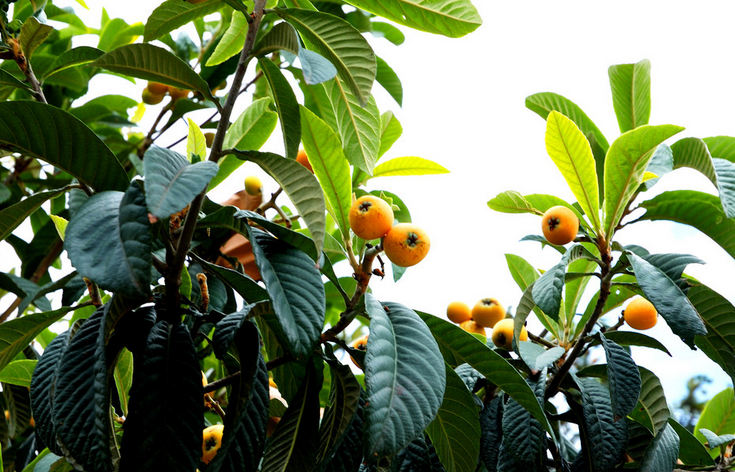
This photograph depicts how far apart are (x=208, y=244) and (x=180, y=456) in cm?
84

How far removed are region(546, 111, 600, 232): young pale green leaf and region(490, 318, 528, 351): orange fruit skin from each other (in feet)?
0.85

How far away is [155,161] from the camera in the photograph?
0.68m

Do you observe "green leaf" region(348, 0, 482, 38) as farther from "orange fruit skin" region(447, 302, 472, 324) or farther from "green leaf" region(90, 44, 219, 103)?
"orange fruit skin" region(447, 302, 472, 324)

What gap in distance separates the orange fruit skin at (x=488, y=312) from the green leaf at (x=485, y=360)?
1.58ft

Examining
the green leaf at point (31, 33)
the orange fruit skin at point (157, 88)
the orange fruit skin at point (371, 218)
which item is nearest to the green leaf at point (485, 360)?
the orange fruit skin at point (371, 218)

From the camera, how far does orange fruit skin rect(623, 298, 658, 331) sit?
3.83ft

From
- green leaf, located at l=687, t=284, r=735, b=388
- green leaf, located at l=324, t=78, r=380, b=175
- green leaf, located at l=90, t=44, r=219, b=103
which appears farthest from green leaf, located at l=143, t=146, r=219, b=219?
green leaf, located at l=687, t=284, r=735, b=388

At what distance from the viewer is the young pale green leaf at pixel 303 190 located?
81cm

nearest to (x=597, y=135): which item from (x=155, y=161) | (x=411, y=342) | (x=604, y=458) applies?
(x=604, y=458)

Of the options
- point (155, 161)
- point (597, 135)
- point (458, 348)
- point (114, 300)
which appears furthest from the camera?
point (597, 135)

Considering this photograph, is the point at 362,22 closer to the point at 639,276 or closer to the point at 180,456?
the point at 639,276

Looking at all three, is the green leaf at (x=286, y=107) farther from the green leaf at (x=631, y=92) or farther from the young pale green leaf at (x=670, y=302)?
the green leaf at (x=631, y=92)

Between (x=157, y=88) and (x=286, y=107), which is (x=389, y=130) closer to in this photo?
(x=286, y=107)

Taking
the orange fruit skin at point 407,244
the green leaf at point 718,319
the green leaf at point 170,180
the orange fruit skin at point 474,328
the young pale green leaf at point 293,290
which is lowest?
the orange fruit skin at point 474,328
